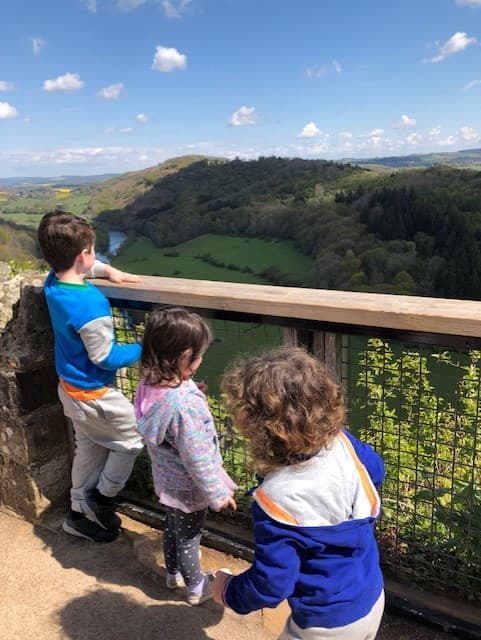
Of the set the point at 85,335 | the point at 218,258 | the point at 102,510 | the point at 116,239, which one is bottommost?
the point at 218,258

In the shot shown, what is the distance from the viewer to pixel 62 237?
2246 millimetres

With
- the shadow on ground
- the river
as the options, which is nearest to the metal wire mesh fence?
the shadow on ground

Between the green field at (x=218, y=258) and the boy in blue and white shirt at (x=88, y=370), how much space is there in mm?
33899

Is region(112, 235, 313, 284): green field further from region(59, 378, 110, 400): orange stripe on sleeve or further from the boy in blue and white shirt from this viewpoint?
region(59, 378, 110, 400): orange stripe on sleeve

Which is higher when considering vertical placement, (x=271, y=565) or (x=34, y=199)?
(x=34, y=199)

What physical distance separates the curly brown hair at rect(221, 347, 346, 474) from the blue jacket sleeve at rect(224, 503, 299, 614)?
14 centimetres


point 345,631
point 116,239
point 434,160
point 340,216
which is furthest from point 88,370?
point 434,160

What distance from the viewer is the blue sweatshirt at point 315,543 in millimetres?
1317

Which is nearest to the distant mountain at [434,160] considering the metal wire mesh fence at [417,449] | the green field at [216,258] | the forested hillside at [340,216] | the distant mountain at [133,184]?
the forested hillside at [340,216]

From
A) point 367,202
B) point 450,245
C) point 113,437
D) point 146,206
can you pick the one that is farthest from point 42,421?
point 146,206

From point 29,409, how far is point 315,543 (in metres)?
1.86

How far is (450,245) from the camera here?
33.3m

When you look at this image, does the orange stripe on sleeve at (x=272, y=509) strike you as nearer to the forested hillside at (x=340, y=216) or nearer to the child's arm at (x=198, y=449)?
the child's arm at (x=198, y=449)

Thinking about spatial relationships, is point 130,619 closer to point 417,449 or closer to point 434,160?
point 417,449
